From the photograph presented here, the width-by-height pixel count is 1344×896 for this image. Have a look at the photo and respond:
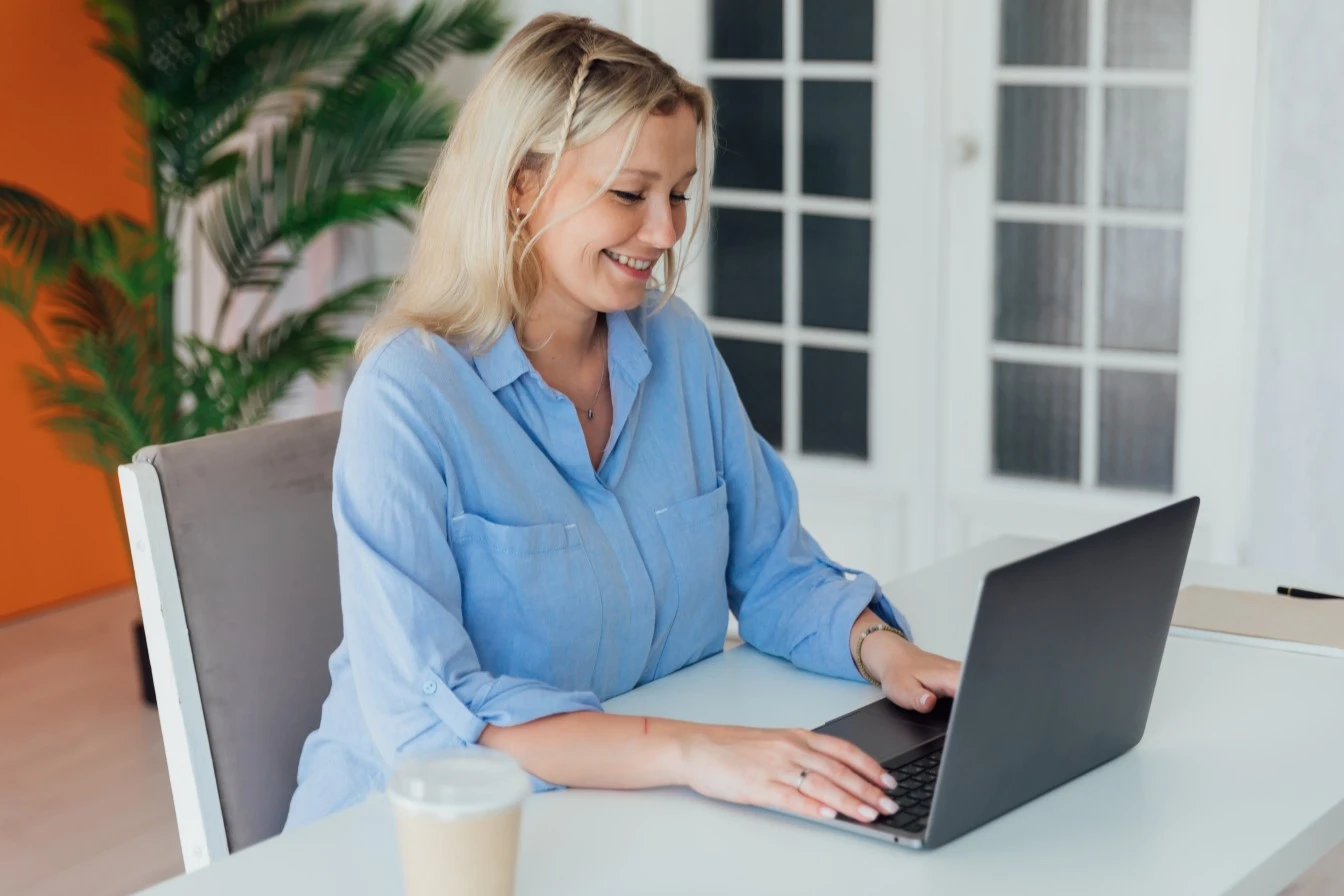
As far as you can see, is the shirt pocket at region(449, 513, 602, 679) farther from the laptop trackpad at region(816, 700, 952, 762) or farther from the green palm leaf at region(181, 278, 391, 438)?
the green palm leaf at region(181, 278, 391, 438)

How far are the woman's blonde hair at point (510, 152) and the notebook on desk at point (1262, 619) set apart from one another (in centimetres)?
74

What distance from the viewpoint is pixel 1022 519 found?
367 cm

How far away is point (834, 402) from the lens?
393 centimetres

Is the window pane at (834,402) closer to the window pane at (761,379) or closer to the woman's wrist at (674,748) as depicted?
the window pane at (761,379)

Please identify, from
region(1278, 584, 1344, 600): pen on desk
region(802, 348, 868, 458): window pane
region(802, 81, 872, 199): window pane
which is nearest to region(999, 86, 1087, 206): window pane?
region(802, 81, 872, 199): window pane

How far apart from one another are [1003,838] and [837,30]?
2781 millimetres

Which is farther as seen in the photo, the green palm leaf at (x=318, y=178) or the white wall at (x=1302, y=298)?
the green palm leaf at (x=318, y=178)

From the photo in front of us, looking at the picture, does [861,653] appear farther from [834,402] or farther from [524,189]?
[834,402]

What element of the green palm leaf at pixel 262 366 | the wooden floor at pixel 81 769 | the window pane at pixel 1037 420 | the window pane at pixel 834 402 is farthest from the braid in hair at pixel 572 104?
the window pane at pixel 834 402

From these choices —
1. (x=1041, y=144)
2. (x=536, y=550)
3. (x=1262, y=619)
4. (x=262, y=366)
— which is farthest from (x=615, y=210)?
(x=1041, y=144)

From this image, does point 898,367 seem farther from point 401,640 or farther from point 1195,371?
point 401,640

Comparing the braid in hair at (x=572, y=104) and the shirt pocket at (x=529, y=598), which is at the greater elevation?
the braid in hair at (x=572, y=104)

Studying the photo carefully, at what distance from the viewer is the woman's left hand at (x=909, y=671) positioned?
4.97 ft

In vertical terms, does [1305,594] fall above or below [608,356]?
below
